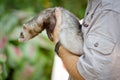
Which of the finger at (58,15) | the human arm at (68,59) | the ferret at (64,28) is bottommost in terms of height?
the human arm at (68,59)

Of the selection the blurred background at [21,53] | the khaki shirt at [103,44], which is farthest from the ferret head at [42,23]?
the blurred background at [21,53]

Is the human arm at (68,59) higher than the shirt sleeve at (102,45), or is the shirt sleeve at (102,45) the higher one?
the shirt sleeve at (102,45)

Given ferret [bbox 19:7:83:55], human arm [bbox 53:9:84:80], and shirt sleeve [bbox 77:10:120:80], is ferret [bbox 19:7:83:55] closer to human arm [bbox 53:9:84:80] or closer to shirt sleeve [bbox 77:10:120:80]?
human arm [bbox 53:9:84:80]

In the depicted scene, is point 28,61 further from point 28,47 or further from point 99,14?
point 99,14

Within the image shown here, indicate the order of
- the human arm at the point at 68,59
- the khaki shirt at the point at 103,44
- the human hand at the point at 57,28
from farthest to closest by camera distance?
1. the human hand at the point at 57,28
2. the human arm at the point at 68,59
3. the khaki shirt at the point at 103,44

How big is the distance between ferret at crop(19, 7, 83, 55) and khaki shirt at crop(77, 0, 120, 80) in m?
0.12

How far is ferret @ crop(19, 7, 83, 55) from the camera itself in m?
2.24

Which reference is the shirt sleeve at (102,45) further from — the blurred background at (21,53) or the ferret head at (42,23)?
the blurred background at (21,53)

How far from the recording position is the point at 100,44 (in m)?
2.06

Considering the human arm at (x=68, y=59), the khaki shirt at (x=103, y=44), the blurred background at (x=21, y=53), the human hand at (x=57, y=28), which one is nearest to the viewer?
the khaki shirt at (x=103, y=44)

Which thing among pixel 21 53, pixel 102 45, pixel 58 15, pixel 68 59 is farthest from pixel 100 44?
pixel 21 53

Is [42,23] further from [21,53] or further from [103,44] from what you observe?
[21,53]

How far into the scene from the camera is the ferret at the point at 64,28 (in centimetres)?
224

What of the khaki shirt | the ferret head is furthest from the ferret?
the khaki shirt
